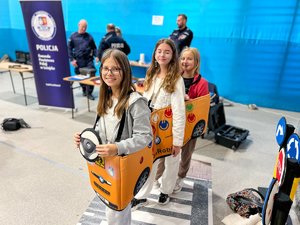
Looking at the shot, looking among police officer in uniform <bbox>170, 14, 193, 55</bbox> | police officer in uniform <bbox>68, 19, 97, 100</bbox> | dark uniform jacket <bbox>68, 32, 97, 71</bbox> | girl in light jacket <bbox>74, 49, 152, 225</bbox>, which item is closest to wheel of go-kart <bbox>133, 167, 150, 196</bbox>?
girl in light jacket <bbox>74, 49, 152, 225</bbox>

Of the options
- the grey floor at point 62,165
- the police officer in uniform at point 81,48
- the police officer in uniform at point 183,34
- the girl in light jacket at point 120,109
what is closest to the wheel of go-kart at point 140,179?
the girl in light jacket at point 120,109

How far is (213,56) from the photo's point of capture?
16.6 ft

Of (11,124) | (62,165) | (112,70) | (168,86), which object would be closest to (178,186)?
(168,86)

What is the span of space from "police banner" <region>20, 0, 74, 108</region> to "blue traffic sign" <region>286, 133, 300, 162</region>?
11.4 ft

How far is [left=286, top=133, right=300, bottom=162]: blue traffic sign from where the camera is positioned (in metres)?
1.03

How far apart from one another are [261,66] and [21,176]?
4.52 meters

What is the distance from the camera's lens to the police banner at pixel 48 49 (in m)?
3.55

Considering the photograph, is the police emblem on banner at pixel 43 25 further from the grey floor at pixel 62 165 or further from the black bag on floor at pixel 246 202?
the black bag on floor at pixel 246 202

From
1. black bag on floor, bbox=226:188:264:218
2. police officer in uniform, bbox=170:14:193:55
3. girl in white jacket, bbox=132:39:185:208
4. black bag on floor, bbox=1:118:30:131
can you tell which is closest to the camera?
girl in white jacket, bbox=132:39:185:208

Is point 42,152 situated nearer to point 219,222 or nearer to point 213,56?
point 219,222

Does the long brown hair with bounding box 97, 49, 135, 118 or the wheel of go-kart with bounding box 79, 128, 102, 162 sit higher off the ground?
the long brown hair with bounding box 97, 49, 135, 118

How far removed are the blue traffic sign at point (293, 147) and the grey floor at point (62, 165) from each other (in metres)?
1.07

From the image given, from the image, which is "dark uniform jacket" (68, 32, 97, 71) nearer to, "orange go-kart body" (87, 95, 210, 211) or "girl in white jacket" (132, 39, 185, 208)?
"girl in white jacket" (132, 39, 185, 208)

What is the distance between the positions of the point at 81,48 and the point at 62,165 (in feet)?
9.69
